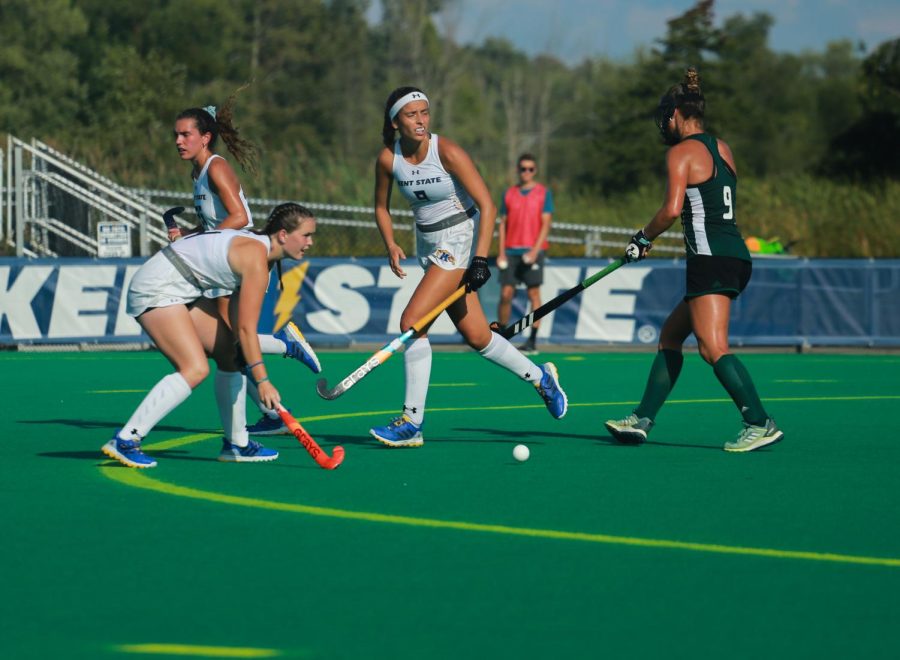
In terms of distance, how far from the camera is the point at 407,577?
520cm

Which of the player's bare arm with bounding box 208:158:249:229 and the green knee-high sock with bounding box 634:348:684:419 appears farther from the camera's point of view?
the player's bare arm with bounding box 208:158:249:229

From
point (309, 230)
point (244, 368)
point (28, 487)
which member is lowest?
point (28, 487)

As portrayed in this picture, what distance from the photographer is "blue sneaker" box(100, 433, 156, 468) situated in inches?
302

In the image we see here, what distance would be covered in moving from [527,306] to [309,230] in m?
11.5

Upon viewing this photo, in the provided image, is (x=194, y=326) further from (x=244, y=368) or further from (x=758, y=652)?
(x=758, y=652)

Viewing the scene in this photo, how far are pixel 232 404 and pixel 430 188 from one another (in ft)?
5.65

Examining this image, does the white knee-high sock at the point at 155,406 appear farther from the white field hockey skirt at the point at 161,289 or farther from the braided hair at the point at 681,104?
the braided hair at the point at 681,104

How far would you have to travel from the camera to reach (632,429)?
29.2 ft

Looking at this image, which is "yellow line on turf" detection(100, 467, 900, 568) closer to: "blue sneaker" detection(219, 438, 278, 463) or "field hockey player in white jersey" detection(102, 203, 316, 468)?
"field hockey player in white jersey" detection(102, 203, 316, 468)

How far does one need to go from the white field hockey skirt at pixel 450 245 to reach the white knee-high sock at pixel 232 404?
1.40 m

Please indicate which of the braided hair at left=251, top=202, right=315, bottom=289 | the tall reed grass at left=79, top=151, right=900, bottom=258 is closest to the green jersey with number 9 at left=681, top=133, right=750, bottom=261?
the braided hair at left=251, top=202, right=315, bottom=289

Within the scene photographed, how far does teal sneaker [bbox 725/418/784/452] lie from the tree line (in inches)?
832

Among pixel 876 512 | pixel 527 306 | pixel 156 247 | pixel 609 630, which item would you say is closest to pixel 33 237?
pixel 156 247

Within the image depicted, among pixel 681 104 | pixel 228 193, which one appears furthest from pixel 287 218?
pixel 681 104
